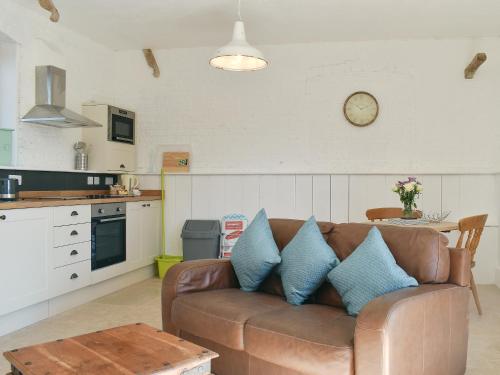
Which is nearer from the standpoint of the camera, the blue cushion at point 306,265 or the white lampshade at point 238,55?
the blue cushion at point 306,265

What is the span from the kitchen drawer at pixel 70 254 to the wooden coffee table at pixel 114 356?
2.06 metres

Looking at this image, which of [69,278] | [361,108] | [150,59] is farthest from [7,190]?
[361,108]

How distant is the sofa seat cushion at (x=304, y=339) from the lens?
1808mm

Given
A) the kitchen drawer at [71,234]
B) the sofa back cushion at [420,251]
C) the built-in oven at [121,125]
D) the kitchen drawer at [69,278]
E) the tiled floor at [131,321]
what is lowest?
the tiled floor at [131,321]

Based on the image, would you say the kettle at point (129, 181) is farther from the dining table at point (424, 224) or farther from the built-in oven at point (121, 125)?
the dining table at point (424, 224)

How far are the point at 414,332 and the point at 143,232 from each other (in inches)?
148

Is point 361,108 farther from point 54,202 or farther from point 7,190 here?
point 7,190

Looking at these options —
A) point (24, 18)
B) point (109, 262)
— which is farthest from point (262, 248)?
point (24, 18)

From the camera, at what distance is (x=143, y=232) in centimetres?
511

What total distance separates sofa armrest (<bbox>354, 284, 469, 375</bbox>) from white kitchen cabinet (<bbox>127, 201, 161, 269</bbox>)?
344 cm

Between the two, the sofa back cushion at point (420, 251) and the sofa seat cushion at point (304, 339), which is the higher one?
the sofa back cushion at point (420, 251)

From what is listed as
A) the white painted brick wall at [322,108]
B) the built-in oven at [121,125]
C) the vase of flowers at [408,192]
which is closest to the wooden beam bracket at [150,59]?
the white painted brick wall at [322,108]

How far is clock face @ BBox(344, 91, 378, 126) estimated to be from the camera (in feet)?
16.8

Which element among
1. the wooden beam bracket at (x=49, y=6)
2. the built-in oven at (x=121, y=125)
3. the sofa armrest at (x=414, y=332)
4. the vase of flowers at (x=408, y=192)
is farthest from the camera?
the built-in oven at (x=121, y=125)
